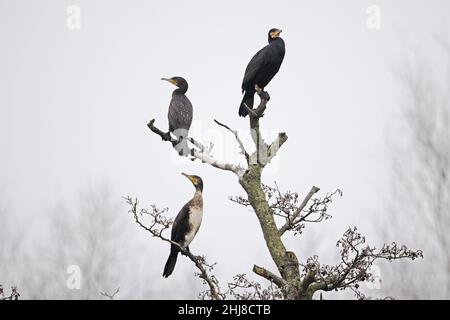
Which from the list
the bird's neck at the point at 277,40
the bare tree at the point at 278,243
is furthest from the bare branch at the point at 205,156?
the bird's neck at the point at 277,40

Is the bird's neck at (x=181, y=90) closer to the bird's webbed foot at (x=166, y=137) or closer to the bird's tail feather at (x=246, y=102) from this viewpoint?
the bird's tail feather at (x=246, y=102)

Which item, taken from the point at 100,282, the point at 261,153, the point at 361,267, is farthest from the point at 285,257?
the point at 100,282

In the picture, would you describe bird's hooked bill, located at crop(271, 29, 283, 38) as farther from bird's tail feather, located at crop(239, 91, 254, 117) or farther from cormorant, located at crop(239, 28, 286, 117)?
bird's tail feather, located at crop(239, 91, 254, 117)

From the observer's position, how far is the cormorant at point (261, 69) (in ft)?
27.6

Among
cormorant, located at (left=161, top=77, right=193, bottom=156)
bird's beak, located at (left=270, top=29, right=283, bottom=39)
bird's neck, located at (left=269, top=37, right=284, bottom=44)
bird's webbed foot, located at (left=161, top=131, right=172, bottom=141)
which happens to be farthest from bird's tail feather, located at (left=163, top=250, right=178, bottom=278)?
bird's beak, located at (left=270, top=29, right=283, bottom=39)

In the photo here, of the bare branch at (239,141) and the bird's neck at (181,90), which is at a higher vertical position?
the bird's neck at (181,90)

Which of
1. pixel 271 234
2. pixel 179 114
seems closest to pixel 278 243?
pixel 271 234

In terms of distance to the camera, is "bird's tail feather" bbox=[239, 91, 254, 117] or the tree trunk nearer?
the tree trunk

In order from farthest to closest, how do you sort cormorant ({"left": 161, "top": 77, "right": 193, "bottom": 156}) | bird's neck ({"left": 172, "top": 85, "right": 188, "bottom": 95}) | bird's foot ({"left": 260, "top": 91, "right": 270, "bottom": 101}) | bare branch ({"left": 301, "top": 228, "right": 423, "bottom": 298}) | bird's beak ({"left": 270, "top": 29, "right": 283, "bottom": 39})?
bird's beak ({"left": 270, "top": 29, "right": 283, "bottom": 39})
bird's neck ({"left": 172, "top": 85, "right": 188, "bottom": 95})
cormorant ({"left": 161, "top": 77, "right": 193, "bottom": 156})
bird's foot ({"left": 260, "top": 91, "right": 270, "bottom": 101})
bare branch ({"left": 301, "top": 228, "right": 423, "bottom": 298})

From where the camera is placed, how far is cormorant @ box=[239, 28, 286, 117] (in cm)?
841

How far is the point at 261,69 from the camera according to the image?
8523 mm
